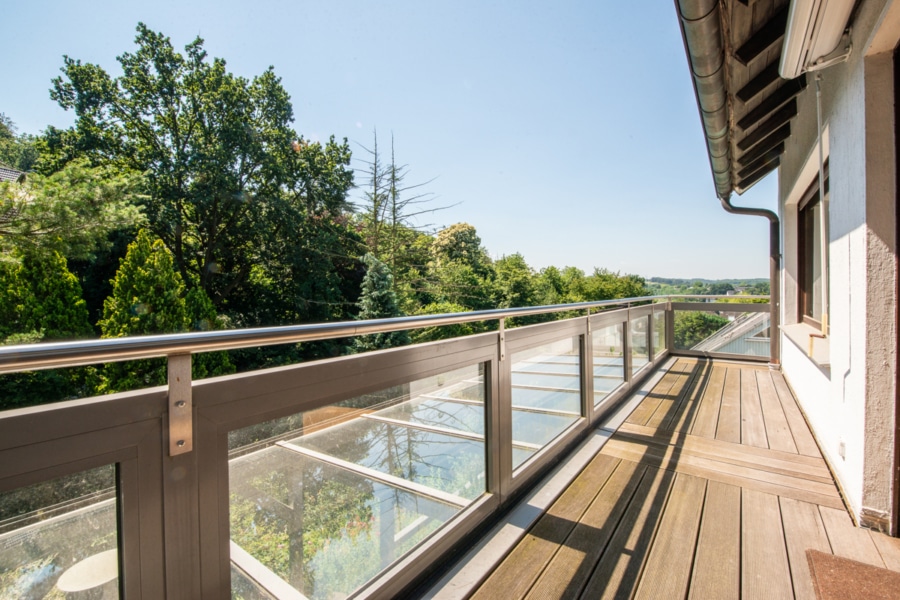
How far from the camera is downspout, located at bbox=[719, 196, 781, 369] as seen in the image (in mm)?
4730

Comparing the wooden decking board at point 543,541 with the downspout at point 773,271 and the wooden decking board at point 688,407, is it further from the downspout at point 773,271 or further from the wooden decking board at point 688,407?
the downspout at point 773,271

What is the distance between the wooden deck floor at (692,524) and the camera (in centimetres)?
141

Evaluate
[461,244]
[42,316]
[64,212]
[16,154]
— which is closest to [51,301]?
[42,316]

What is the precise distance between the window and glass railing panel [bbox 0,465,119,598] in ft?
14.0

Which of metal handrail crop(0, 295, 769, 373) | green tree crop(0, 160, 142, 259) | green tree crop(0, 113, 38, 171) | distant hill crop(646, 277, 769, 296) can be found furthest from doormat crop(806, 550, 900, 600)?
green tree crop(0, 113, 38, 171)

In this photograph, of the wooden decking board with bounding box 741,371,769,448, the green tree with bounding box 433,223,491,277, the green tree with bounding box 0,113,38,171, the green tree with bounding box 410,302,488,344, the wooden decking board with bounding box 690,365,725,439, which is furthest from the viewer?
the green tree with bounding box 433,223,491,277

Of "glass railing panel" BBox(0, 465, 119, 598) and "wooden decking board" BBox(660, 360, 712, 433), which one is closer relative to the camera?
"glass railing panel" BBox(0, 465, 119, 598)

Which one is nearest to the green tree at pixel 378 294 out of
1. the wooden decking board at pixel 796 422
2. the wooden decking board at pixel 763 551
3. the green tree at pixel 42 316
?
the green tree at pixel 42 316

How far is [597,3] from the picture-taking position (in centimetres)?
552

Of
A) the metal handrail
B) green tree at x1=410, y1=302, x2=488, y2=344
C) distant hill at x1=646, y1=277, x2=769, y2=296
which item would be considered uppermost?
distant hill at x1=646, y1=277, x2=769, y2=296

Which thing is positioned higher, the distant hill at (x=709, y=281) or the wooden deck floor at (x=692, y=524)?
the distant hill at (x=709, y=281)

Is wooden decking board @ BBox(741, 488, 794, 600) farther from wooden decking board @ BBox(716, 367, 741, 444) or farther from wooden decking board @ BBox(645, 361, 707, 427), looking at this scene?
wooden decking board @ BBox(645, 361, 707, 427)

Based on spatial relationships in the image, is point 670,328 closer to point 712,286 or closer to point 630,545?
point 712,286

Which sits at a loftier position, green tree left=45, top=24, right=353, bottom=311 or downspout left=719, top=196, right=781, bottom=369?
green tree left=45, top=24, right=353, bottom=311
